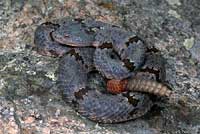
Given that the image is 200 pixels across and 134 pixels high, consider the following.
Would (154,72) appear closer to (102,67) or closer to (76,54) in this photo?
(102,67)

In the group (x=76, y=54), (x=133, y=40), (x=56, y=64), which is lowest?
(x=56, y=64)

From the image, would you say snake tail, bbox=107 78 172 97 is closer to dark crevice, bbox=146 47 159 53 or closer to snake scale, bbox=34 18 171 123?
snake scale, bbox=34 18 171 123

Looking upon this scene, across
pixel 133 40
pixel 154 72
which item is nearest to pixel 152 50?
pixel 133 40

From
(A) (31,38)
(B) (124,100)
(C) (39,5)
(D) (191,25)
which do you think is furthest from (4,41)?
(D) (191,25)

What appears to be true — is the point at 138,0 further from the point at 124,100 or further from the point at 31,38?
the point at 124,100

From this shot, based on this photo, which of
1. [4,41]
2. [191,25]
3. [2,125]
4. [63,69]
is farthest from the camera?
[191,25]

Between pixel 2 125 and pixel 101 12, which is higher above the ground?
pixel 101 12

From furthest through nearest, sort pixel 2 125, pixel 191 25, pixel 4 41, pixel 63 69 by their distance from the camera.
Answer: pixel 191 25 < pixel 4 41 < pixel 63 69 < pixel 2 125

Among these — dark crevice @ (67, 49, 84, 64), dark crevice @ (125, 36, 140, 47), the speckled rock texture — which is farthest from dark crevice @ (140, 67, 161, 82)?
dark crevice @ (67, 49, 84, 64)
